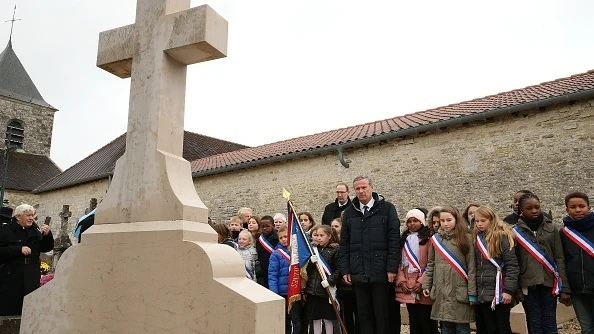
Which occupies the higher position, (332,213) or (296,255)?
(332,213)

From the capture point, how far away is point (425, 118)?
12.6 m

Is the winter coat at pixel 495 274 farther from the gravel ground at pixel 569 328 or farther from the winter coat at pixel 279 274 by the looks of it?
the gravel ground at pixel 569 328

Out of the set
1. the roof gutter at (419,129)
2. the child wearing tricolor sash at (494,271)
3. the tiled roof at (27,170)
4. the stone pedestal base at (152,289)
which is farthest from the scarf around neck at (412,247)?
the tiled roof at (27,170)

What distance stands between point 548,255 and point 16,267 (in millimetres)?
5333

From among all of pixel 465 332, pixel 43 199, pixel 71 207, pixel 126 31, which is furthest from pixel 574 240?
pixel 43 199

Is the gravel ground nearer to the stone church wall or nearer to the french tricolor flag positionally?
the french tricolor flag

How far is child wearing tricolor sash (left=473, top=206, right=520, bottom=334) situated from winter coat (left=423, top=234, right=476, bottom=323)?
0.27 ft

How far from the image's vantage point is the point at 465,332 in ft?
Result: 14.1

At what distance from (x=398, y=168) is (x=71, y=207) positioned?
57.8 ft

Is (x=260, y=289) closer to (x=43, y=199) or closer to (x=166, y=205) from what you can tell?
(x=166, y=205)


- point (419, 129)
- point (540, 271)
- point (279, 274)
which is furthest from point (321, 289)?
point (419, 129)

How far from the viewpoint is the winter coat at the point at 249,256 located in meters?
5.70

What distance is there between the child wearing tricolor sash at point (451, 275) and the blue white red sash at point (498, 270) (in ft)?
0.42

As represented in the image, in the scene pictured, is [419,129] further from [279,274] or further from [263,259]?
[279,274]
